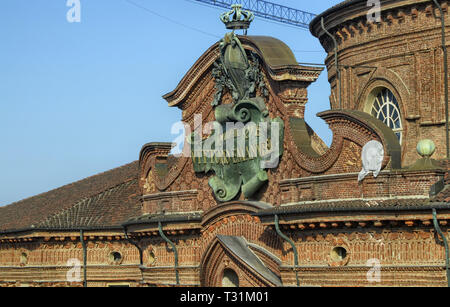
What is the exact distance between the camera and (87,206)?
39594mm

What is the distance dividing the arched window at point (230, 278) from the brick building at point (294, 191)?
0.05 meters

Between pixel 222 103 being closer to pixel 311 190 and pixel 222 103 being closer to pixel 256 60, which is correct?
pixel 256 60

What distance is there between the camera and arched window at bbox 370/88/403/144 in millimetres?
31656

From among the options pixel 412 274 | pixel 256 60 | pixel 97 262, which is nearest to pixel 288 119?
pixel 256 60

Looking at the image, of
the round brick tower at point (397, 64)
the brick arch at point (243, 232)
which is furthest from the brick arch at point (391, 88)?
the brick arch at point (243, 232)

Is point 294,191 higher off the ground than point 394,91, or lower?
lower

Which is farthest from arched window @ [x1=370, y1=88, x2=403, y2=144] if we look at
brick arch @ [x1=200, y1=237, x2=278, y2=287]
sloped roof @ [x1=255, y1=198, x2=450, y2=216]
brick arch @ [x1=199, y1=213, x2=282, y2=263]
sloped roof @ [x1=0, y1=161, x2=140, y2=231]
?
sloped roof @ [x1=0, y1=161, x2=140, y2=231]

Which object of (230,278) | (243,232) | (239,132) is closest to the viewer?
(243,232)

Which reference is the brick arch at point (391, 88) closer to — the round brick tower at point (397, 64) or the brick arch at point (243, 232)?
the round brick tower at point (397, 64)

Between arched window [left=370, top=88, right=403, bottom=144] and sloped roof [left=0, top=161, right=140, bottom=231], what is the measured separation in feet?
28.1

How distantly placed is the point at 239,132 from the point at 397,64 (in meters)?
5.19

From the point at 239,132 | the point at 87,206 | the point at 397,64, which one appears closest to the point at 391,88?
the point at 397,64

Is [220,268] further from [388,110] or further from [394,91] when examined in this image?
[394,91]

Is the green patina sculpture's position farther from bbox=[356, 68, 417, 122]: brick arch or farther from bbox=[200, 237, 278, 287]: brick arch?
bbox=[356, 68, 417, 122]: brick arch
